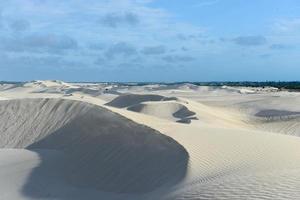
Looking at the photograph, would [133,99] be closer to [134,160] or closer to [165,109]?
[165,109]

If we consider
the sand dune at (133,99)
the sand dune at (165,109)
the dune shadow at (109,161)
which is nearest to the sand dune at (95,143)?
the dune shadow at (109,161)

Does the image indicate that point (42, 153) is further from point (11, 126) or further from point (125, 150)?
point (11, 126)

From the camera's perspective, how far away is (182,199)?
31.2 feet

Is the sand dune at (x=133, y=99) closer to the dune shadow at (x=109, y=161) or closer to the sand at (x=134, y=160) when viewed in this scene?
the sand at (x=134, y=160)

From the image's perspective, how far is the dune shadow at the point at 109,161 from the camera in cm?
1256

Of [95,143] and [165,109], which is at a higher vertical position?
[95,143]

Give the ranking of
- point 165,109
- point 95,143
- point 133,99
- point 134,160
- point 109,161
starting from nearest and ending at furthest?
1. point 134,160
2. point 109,161
3. point 95,143
4. point 165,109
5. point 133,99

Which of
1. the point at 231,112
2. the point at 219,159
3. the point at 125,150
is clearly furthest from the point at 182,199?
the point at 231,112

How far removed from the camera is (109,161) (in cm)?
1455

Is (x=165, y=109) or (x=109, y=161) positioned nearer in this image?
(x=109, y=161)

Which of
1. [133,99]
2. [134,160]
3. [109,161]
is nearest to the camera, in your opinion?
[134,160]

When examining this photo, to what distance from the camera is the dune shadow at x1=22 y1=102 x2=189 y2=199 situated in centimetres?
1256

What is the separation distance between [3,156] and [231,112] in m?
22.0

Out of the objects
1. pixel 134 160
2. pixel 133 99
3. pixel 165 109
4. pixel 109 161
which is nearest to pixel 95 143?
pixel 109 161
